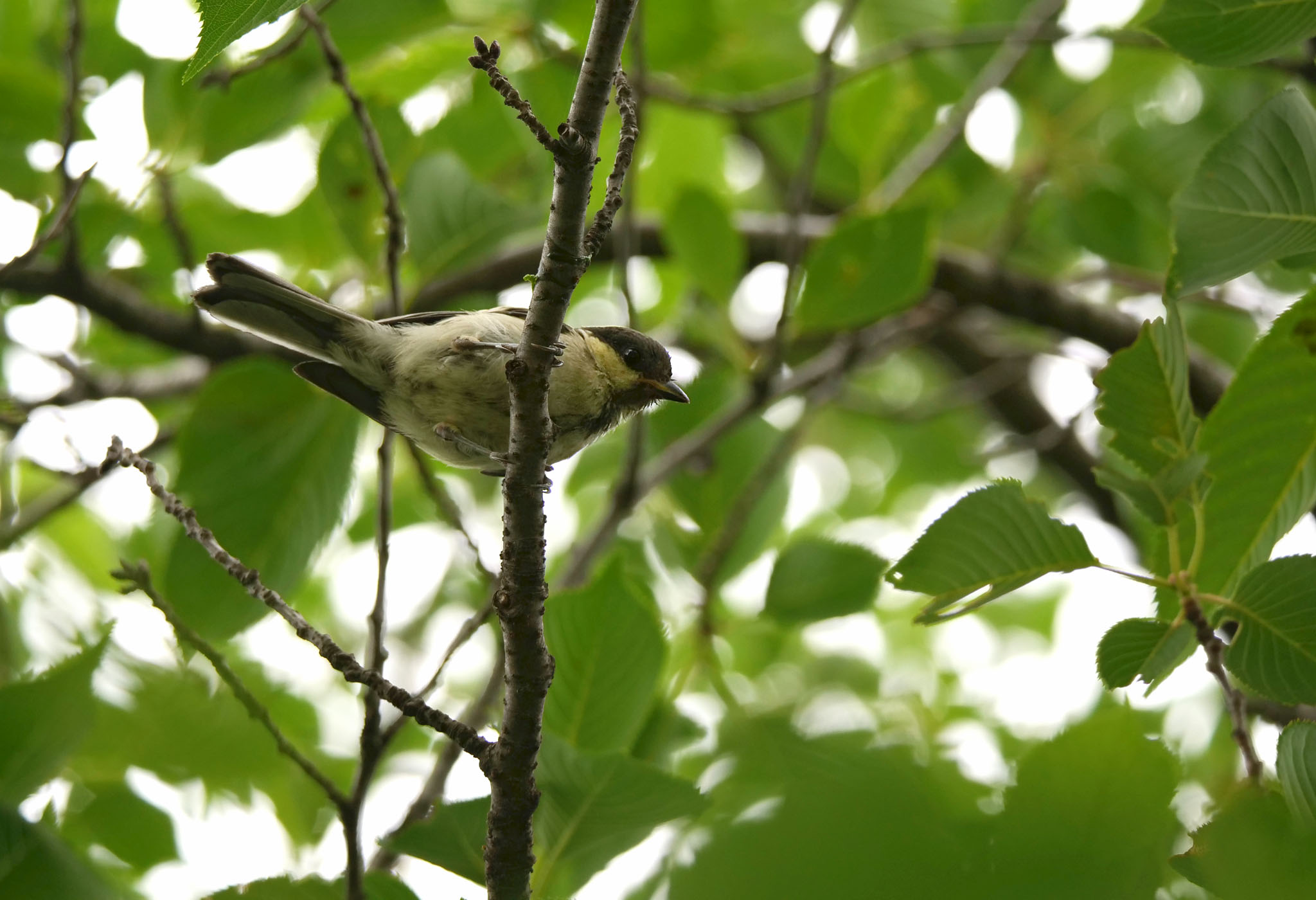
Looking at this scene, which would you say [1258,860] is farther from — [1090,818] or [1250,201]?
[1250,201]

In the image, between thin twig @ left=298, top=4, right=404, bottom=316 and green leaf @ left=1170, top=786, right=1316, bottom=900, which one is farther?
thin twig @ left=298, top=4, right=404, bottom=316

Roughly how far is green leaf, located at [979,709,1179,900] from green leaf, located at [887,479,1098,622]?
78cm

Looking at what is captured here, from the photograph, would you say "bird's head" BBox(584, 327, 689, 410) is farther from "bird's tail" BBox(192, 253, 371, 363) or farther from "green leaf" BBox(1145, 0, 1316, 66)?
"green leaf" BBox(1145, 0, 1316, 66)

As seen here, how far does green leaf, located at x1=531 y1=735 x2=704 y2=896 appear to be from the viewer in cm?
254

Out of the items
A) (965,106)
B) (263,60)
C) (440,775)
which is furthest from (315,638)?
(965,106)

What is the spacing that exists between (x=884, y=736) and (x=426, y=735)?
165 inches

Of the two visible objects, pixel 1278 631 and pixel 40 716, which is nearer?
pixel 1278 631

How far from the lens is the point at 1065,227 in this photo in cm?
548

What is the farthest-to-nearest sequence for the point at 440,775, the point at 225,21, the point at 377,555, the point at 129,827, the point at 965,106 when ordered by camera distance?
the point at 965,106, the point at 440,775, the point at 129,827, the point at 377,555, the point at 225,21

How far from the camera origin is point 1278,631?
7.57 feet

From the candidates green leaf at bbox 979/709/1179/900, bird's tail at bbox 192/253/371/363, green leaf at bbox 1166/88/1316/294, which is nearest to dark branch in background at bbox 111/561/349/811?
bird's tail at bbox 192/253/371/363

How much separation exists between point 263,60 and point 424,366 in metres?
1.15

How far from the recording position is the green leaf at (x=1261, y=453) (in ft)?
8.23

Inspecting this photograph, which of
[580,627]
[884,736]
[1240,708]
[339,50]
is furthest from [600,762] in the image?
[339,50]
